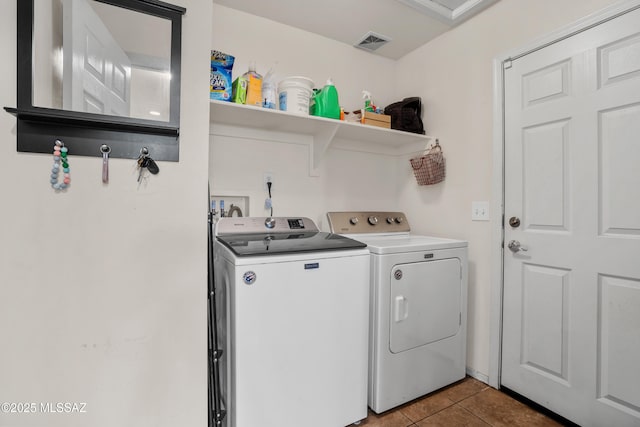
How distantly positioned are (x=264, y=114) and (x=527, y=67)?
1.64 m

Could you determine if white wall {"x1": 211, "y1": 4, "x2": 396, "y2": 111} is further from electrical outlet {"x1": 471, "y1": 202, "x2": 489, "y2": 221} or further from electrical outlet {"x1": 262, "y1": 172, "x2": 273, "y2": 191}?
electrical outlet {"x1": 471, "y1": 202, "x2": 489, "y2": 221}

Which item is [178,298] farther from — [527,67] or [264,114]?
[527,67]

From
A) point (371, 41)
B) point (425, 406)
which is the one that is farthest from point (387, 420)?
point (371, 41)

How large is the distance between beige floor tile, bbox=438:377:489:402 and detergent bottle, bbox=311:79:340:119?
1965 millimetres

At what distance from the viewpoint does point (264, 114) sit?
1848mm

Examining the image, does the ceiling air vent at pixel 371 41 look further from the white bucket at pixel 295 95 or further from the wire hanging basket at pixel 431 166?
the wire hanging basket at pixel 431 166

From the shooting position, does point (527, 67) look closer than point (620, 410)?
No

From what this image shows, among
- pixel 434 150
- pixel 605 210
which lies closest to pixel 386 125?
pixel 434 150

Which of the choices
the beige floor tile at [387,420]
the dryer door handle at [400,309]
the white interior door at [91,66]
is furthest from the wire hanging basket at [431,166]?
the white interior door at [91,66]

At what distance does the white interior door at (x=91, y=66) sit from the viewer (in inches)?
43.4

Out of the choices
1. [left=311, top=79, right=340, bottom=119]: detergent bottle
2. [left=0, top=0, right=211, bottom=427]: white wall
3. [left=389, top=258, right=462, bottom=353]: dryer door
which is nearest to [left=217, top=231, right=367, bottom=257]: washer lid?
[left=0, top=0, right=211, bottom=427]: white wall

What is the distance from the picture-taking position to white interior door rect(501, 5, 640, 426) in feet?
4.63

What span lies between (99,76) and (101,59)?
72 mm

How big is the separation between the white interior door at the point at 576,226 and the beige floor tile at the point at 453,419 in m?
0.41
